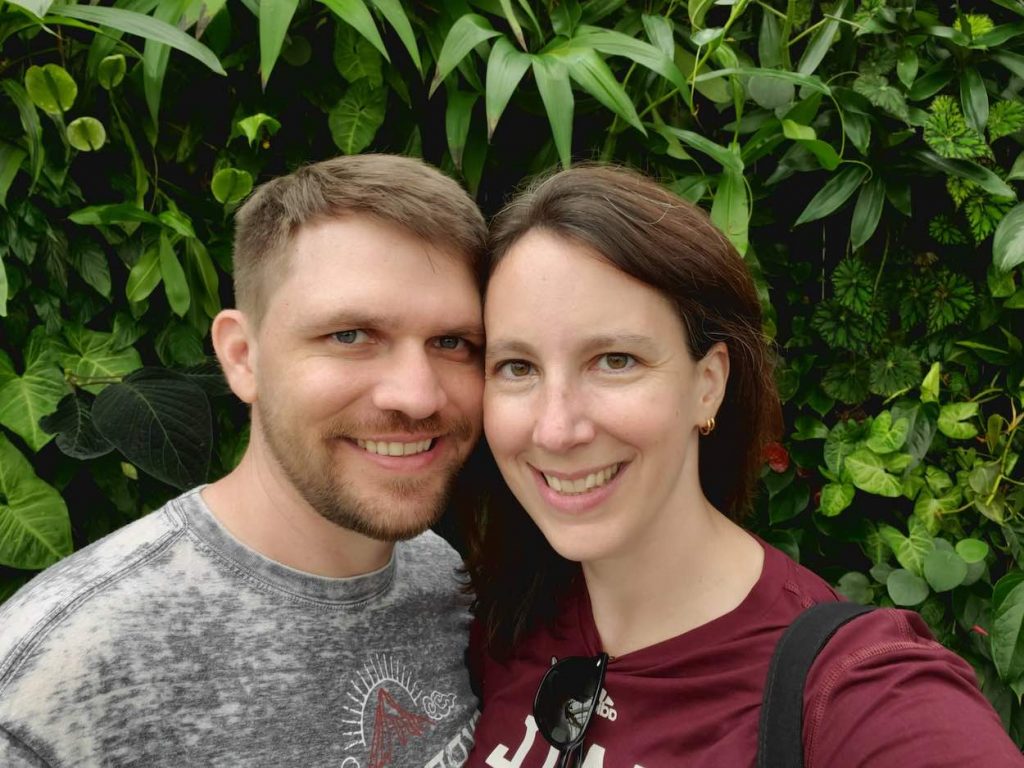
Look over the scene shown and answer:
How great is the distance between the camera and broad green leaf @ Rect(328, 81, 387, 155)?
188 cm

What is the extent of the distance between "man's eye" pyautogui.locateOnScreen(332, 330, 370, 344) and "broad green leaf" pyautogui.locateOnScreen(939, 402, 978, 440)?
1371 mm

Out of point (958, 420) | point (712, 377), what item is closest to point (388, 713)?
point (712, 377)

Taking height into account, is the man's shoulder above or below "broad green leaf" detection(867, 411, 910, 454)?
above

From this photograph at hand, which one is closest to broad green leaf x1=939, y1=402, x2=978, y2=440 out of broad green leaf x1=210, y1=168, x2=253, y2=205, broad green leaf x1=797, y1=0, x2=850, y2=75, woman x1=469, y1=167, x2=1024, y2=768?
woman x1=469, y1=167, x2=1024, y2=768

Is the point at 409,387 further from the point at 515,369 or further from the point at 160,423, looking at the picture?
the point at 160,423

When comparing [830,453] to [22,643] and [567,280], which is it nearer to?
[567,280]

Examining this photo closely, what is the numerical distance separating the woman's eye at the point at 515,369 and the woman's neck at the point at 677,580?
353 millimetres

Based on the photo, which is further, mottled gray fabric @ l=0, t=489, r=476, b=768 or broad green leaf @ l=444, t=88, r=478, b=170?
broad green leaf @ l=444, t=88, r=478, b=170

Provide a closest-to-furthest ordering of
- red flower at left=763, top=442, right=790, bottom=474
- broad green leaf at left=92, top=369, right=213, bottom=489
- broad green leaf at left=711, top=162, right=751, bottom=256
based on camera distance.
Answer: broad green leaf at left=92, top=369, right=213, bottom=489
broad green leaf at left=711, top=162, right=751, bottom=256
red flower at left=763, top=442, right=790, bottom=474

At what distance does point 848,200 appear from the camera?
6.95 feet

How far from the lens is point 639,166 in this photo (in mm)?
2053

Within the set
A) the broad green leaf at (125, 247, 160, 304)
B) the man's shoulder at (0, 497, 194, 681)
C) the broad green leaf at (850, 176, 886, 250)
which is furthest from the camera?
the broad green leaf at (850, 176, 886, 250)

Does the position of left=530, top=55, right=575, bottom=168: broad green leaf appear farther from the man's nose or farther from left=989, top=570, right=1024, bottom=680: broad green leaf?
left=989, top=570, right=1024, bottom=680: broad green leaf

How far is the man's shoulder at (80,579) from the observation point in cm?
125
